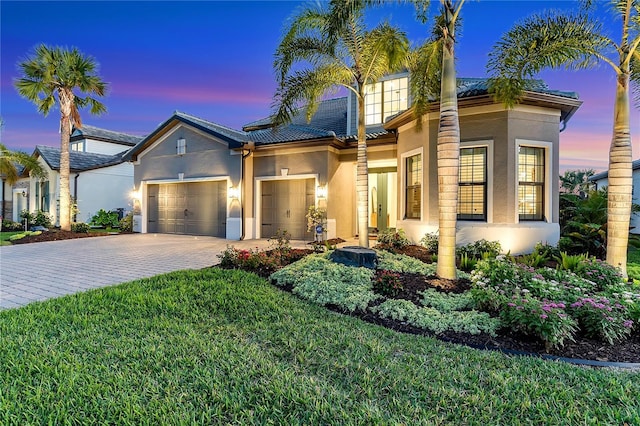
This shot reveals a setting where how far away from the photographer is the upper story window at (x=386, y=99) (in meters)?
12.5

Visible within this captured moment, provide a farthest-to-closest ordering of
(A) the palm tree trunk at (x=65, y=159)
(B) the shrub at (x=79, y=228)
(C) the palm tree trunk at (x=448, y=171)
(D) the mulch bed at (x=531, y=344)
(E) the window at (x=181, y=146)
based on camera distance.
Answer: (B) the shrub at (x=79, y=228)
(E) the window at (x=181, y=146)
(A) the palm tree trunk at (x=65, y=159)
(C) the palm tree trunk at (x=448, y=171)
(D) the mulch bed at (x=531, y=344)

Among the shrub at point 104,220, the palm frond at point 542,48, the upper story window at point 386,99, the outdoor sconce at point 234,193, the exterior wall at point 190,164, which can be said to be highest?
the upper story window at point 386,99

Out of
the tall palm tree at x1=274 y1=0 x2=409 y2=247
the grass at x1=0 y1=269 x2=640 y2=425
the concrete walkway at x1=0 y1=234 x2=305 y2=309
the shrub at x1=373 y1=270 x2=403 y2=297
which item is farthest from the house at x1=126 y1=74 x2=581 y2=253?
the grass at x1=0 y1=269 x2=640 y2=425

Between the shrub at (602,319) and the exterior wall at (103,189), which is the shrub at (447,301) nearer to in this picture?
the shrub at (602,319)

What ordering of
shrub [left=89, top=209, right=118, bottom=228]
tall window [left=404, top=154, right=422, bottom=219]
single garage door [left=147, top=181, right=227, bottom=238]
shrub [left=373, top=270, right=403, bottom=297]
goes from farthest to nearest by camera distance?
1. shrub [left=89, top=209, right=118, bottom=228]
2. single garage door [left=147, top=181, right=227, bottom=238]
3. tall window [left=404, top=154, right=422, bottom=219]
4. shrub [left=373, top=270, right=403, bottom=297]

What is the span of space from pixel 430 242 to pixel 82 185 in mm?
20135

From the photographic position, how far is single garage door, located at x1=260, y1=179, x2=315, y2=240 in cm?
1239

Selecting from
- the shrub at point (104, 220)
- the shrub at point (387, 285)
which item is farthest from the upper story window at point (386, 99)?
the shrub at point (104, 220)

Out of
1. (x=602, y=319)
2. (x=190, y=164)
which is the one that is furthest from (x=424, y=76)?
(x=190, y=164)

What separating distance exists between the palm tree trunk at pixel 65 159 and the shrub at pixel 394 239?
1459 centimetres

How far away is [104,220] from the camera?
17.3 metres

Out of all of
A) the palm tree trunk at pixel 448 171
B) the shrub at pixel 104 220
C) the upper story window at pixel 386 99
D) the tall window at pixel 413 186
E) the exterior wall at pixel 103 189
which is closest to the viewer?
the palm tree trunk at pixel 448 171

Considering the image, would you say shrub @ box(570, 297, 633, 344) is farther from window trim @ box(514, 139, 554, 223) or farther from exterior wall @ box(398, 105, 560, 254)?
window trim @ box(514, 139, 554, 223)

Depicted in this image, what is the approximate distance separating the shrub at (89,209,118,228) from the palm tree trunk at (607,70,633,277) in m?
20.9
